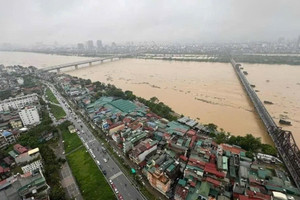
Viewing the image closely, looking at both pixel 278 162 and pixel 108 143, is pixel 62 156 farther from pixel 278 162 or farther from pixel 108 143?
pixel 278 162

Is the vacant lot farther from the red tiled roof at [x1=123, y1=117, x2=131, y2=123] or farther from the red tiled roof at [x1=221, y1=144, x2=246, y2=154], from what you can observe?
the red tiled roof at [x1=221, y1=144, x2=246, y2=154]

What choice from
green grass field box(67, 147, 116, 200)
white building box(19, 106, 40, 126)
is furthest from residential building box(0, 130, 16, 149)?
green grass field box(67, 147, 116, 200)

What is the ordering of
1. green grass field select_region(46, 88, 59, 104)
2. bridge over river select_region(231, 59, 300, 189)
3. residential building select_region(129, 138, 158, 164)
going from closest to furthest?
bridge over river select_region(231, 59, 300, 189) → residential building select_region(129, 138, 158, 164) → green grass field select_region(46, 88, 59, 104)

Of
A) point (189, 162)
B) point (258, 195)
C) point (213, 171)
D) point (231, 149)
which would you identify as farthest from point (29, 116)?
point (258, 195)

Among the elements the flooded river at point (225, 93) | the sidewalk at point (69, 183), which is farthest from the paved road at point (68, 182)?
the flooded river at point (225, 93)

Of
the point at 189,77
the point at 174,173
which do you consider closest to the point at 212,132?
the point at 174,173

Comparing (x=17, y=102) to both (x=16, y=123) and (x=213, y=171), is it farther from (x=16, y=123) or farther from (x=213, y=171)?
(x=213, y=171)
